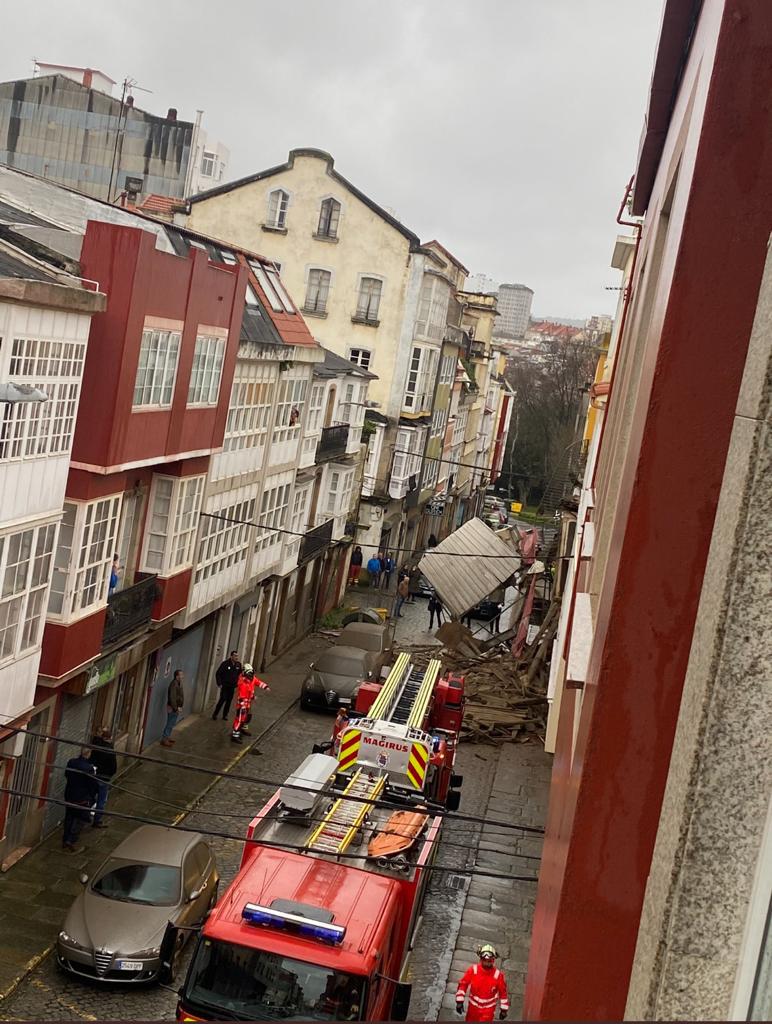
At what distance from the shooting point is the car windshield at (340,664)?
111ft

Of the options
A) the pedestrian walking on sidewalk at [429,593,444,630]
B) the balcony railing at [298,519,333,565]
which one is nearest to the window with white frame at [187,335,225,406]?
the balcony railing at [298,519,333,565]

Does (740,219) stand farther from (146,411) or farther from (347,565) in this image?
(347,565)

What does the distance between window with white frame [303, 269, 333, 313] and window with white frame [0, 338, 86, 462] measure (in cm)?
3486

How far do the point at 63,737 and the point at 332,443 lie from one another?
21.8 metres

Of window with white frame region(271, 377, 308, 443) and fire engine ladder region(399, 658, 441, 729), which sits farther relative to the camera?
window with white frame region(271, 377, 308, 443)

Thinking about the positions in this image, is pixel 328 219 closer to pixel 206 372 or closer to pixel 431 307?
pixel 431 307

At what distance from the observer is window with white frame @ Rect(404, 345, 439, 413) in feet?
177

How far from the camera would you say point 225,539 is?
1178 inches

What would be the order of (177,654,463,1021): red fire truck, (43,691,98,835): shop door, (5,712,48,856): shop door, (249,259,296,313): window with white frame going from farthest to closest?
(249,259,296,313): window with white frame
(43,691,98,835): shop door
(5,712,48,856): shop door
(177,654,463,1021): red fire truck

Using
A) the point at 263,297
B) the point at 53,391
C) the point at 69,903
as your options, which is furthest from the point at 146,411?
the point at 263,297

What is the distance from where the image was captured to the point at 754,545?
281 cm

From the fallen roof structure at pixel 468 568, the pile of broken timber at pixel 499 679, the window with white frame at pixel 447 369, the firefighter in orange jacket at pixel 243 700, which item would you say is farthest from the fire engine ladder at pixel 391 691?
the window with white frame at pixel 447 369

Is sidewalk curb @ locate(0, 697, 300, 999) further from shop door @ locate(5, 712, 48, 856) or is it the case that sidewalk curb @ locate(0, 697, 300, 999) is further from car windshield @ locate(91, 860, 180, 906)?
shop door @ locate(5, 712, 48, 856)

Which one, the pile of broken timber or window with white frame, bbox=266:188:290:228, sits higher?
window with white frame, bbox=266:188:290:228
